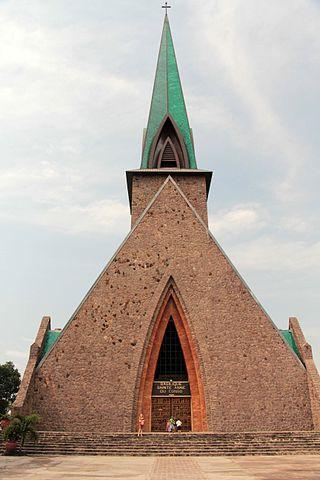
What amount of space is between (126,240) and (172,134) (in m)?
12.4

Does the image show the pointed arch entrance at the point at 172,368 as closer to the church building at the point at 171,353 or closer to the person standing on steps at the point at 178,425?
the church building at the point at 171,353

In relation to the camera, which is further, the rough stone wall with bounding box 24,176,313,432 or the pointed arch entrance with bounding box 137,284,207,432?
the pointed arch entrance with bounding box 137,284,207,432

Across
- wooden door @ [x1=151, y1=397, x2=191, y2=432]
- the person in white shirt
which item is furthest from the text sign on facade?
the person in white shirt

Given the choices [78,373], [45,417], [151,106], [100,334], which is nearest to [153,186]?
[151,106]

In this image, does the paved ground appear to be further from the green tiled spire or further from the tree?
the tree

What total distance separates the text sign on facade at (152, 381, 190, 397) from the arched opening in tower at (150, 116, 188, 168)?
15316mm

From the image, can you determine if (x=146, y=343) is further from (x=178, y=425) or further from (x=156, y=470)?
(x=156, y=470)

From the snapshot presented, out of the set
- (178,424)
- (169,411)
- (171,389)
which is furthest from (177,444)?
(171,389)

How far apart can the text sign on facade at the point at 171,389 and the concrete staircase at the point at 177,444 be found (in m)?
4.27

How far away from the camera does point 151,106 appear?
3397cm

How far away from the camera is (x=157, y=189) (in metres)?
28.9

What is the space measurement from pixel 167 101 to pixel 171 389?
71.3ft

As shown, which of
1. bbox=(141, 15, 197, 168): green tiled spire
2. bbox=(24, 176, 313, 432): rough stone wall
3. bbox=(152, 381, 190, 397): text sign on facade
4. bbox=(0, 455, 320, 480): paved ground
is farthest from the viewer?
bbox=(141, 15, 197, 168): green tiled spire

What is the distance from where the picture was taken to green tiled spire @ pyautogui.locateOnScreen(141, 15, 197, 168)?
3189cm
